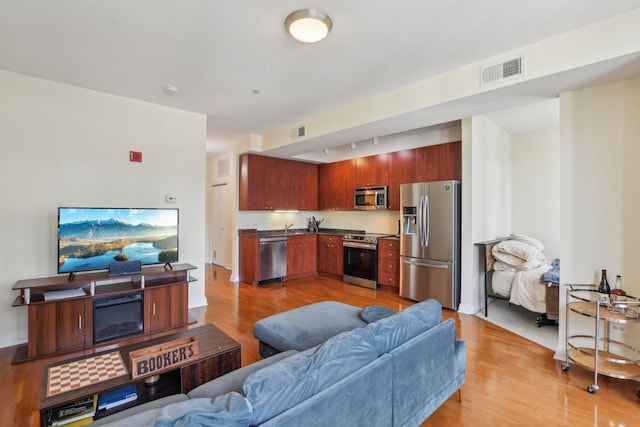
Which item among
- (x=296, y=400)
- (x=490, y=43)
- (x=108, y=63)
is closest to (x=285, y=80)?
(x=108, y=63)

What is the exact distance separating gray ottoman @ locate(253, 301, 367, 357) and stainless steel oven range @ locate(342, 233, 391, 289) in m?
2.62

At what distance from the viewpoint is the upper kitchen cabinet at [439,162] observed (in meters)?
4.61

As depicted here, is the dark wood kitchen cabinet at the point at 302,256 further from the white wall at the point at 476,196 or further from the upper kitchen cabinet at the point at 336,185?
the white wall at the point at 476,196

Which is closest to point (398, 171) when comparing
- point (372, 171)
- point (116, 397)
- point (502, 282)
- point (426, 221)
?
point (372, 171)

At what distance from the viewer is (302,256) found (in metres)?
6.30

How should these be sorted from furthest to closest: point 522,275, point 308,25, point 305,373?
1. point 522,275
2. point 308,25
3. point 305,373

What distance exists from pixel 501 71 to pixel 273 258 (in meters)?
4.51

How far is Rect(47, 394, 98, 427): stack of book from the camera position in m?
1.65

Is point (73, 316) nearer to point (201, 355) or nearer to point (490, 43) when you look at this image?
point (201, 355)

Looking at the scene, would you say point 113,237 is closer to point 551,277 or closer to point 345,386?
point 345,386

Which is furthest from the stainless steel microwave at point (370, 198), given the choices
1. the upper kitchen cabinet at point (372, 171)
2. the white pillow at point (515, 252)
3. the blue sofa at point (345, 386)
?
the blue sofa at point (345, 386)

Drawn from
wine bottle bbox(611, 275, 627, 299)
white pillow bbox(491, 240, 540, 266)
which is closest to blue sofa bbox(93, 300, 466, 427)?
wine bottle bbox(611, 275, 627, 299)

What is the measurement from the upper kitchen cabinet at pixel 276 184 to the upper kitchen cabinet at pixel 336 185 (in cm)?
16

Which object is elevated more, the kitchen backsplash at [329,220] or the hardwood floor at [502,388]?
the kitchen backsplash at [329,220]
